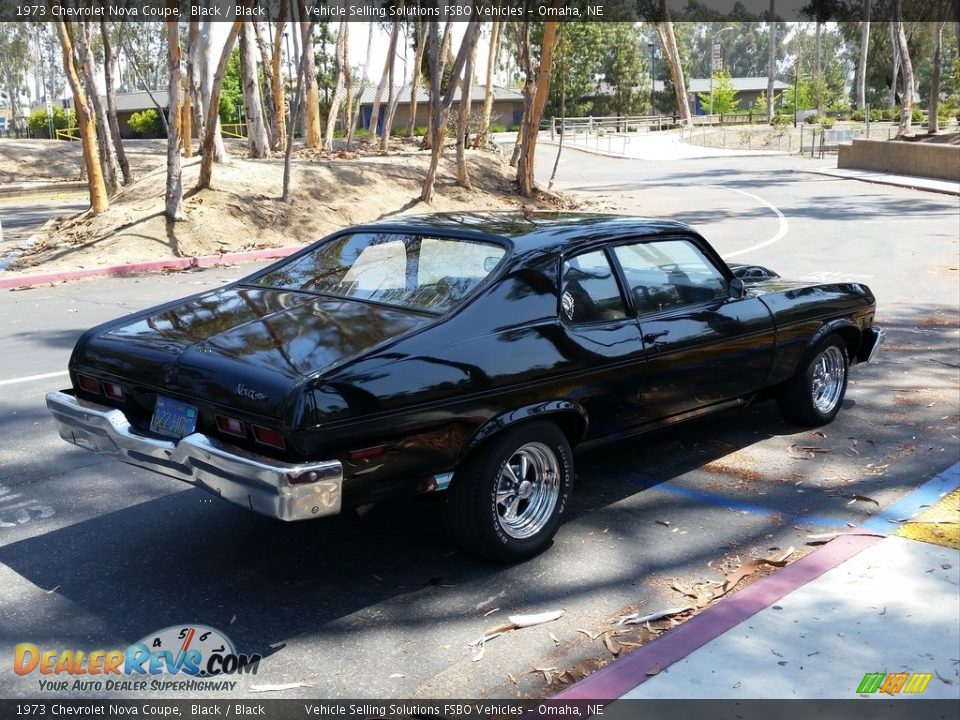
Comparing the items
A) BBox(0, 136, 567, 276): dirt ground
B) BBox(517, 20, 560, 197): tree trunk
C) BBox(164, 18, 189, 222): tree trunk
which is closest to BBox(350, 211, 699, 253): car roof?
BBox(0, 136, 567, 276): dirt ground

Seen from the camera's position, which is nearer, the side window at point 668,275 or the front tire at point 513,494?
the front tire at point 513,494

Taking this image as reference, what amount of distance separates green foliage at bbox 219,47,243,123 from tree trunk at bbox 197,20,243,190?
4269cm

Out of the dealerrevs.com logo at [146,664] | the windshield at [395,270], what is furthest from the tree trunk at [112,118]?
the dealerrevs.com logo at [146,664]

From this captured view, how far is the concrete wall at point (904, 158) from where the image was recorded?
31.4 m

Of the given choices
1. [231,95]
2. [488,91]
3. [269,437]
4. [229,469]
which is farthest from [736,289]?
[231,95]

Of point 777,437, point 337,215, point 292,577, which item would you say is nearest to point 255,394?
point 292,577

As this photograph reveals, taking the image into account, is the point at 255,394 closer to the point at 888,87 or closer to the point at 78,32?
the point at 78,32

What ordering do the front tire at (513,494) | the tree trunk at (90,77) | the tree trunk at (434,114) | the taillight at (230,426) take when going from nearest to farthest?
the taillight at (230,426) → the front tire at (513,494) → the tree trunk at (90,77) → the tree trunk at (434,114)

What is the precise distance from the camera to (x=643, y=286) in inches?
216

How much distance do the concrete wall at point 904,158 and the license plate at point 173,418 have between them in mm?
31109

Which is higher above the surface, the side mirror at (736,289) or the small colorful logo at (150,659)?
the side mirror at (736,289)

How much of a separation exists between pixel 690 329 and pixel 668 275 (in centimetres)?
35

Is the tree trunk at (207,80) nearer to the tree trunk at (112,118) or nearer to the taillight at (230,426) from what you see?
the tree trunk at (112,118)

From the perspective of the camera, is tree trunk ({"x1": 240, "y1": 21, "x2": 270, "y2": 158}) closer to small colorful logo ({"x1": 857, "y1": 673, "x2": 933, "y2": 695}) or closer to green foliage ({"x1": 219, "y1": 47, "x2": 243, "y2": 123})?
small colorful logo ({"x1": 857, "y1": 673, "x2": 933, "y2": 695})
